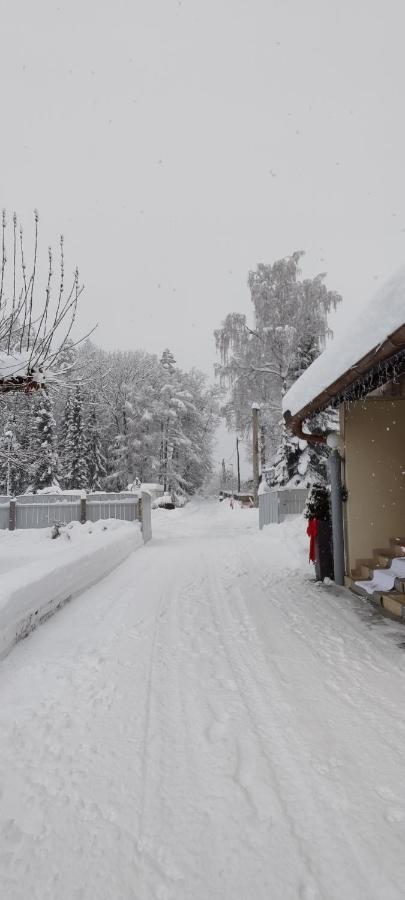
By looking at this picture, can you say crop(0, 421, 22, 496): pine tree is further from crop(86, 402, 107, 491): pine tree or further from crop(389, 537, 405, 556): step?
crop(389, 537, 405, 556): step

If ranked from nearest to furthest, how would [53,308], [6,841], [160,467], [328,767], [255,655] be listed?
1. [6,841]
2. [328,767]
3. [255,655]
4. [53,308]
5. [160,467]

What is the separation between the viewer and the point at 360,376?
15.6 feet

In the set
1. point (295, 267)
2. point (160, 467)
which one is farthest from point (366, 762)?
point (160, 467)

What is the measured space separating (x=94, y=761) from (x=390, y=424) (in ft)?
19.9

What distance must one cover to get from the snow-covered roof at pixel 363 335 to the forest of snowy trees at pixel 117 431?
26.8 meters

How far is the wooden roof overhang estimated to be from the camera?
375 centimetres

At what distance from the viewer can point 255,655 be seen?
359 cm

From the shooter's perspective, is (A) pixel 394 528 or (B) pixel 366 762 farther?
(A) pixel 394 528

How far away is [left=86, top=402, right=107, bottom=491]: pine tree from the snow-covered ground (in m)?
32.6

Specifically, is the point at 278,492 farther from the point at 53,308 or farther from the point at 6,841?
the point at 6,841

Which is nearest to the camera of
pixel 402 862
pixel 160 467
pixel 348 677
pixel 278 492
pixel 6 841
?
pixel 402 862

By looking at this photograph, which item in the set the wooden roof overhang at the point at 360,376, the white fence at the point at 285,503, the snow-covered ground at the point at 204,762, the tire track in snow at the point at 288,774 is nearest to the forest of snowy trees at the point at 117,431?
the white fence at the point at 285,503

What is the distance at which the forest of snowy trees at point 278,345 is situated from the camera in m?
16.9

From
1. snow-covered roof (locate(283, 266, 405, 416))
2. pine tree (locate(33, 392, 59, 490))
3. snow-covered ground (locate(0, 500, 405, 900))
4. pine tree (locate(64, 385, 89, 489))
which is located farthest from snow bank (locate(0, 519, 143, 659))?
pine tree (locate(64, 385, 89, 489))
